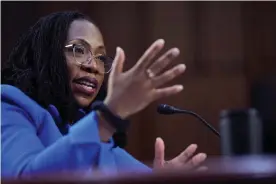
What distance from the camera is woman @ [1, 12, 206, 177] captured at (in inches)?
36.8

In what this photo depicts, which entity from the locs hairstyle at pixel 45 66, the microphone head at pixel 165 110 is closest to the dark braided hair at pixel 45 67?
the locs hairstyle at pixel 45 66

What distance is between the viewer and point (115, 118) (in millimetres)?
954

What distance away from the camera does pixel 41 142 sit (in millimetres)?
1162

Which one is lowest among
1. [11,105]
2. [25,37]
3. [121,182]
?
[121,182]

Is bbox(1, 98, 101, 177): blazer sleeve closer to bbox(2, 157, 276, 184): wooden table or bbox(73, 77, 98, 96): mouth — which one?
bbox(2, 157, 276, 184): wooden table

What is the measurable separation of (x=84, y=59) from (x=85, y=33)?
0.07m

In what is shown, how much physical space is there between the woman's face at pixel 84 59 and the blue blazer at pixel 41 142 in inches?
7.3

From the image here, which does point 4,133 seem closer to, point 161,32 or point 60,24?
point 60,24

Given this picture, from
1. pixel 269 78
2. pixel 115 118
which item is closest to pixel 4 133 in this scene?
pixel 115 118

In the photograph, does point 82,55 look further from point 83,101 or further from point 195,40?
point 195,40

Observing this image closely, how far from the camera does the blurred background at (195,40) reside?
3.12 meters

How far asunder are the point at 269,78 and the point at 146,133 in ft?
2.72

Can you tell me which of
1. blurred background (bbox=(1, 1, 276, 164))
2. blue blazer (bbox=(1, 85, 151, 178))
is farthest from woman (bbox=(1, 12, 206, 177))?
blurred background (bbox=(1, 1, 276, 164))

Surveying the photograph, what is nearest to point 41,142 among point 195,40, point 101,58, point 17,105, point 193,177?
point 17,105
